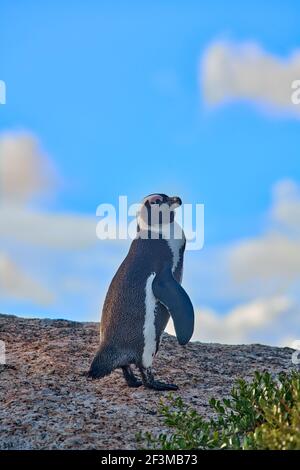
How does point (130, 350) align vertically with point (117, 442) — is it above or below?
above

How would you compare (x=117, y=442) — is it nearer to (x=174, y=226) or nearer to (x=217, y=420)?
(x=217, y=420)

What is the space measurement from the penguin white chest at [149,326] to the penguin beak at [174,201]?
79 centimetres

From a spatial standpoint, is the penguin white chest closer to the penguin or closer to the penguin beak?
the penguin

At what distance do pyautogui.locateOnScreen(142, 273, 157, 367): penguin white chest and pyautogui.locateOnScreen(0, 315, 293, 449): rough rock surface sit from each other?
0.35 meters

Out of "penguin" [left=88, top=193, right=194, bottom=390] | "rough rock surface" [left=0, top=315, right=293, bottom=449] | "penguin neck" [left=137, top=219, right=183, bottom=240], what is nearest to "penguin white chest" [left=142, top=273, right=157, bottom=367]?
"penguin" [left=88, top=193, right=194, bottom=390]

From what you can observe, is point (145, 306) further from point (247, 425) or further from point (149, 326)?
point (247, 425)

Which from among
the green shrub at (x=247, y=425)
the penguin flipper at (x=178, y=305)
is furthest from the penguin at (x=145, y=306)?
the green shrub at (x=247, y=425)

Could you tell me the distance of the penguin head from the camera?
7.81m

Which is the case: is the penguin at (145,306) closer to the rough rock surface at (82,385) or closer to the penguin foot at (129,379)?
the penguin foot at (129,379)

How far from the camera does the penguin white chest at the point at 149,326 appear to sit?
7496mm

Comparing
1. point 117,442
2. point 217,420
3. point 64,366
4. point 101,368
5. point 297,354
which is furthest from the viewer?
point 297,354

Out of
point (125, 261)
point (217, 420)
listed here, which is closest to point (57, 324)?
point (125, 261)
